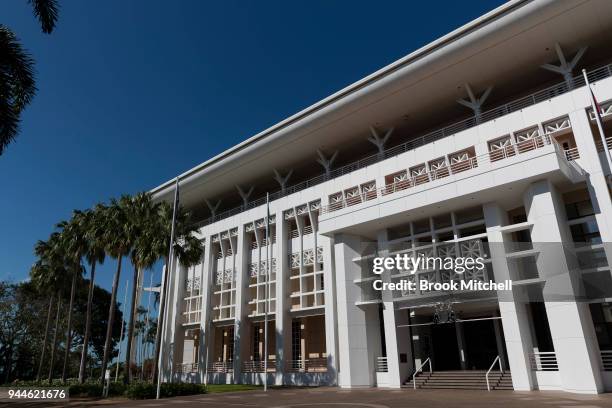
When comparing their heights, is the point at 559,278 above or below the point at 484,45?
below

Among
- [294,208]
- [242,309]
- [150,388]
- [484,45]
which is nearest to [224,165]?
[294,208]

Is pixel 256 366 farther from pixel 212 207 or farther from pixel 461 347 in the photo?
pixel 212 207

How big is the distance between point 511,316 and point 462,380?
4.27 m

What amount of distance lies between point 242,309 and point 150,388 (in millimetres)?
11740

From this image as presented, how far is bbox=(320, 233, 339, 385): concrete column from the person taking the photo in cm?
2712

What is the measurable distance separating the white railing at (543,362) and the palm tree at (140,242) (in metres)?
22.0

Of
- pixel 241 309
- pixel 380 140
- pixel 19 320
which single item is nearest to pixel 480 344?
pixel 380 140

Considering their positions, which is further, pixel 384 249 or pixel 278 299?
pixel 278 299

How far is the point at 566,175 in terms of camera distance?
61.9 ft

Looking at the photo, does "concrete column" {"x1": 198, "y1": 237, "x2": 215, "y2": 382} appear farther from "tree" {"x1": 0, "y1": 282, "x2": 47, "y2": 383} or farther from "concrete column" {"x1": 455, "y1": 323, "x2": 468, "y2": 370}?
"tree" {"x1": 0, "y1": 282, "x2": 47, "y2": 383}

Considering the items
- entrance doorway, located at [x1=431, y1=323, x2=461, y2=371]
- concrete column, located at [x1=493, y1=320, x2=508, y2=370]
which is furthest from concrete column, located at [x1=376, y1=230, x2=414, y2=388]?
concrete column, located at [x1=493, y1=320, x2=508, y2=370]

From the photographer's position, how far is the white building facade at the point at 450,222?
1911 centimetres

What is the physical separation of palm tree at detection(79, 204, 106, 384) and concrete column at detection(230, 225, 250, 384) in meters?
10.7

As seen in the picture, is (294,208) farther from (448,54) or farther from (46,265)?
(46,265)
